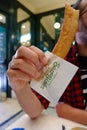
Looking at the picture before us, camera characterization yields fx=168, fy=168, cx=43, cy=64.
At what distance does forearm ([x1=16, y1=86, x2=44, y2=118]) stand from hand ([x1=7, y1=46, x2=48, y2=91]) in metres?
0.12

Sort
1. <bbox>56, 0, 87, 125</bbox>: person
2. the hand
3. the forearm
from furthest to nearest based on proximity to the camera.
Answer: <bbox>56, 0, 87, 125</bbox>: person → the forearm → the hand

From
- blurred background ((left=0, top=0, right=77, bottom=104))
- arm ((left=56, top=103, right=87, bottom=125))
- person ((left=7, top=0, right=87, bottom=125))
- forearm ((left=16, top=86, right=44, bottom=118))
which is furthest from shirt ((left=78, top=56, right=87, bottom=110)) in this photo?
blurred background ((left=0, top=0, right=77, bottom=104))

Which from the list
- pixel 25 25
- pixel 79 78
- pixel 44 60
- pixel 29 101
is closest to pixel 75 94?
pixel 79 78

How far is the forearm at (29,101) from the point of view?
59 cm

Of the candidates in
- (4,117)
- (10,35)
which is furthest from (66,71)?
(10,35)

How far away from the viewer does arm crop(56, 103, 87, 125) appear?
0.63 metres

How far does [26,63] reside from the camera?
434mm

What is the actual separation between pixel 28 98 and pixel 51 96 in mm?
124

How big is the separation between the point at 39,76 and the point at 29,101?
0.18m

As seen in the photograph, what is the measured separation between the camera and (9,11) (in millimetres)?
3932

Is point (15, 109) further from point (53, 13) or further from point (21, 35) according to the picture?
point (53, 13)

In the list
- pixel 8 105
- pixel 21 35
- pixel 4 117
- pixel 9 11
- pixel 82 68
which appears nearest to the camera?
pixel 82 68

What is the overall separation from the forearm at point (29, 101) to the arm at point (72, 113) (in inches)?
3.2

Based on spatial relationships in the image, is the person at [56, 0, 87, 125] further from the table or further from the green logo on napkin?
the green logo on napkin
